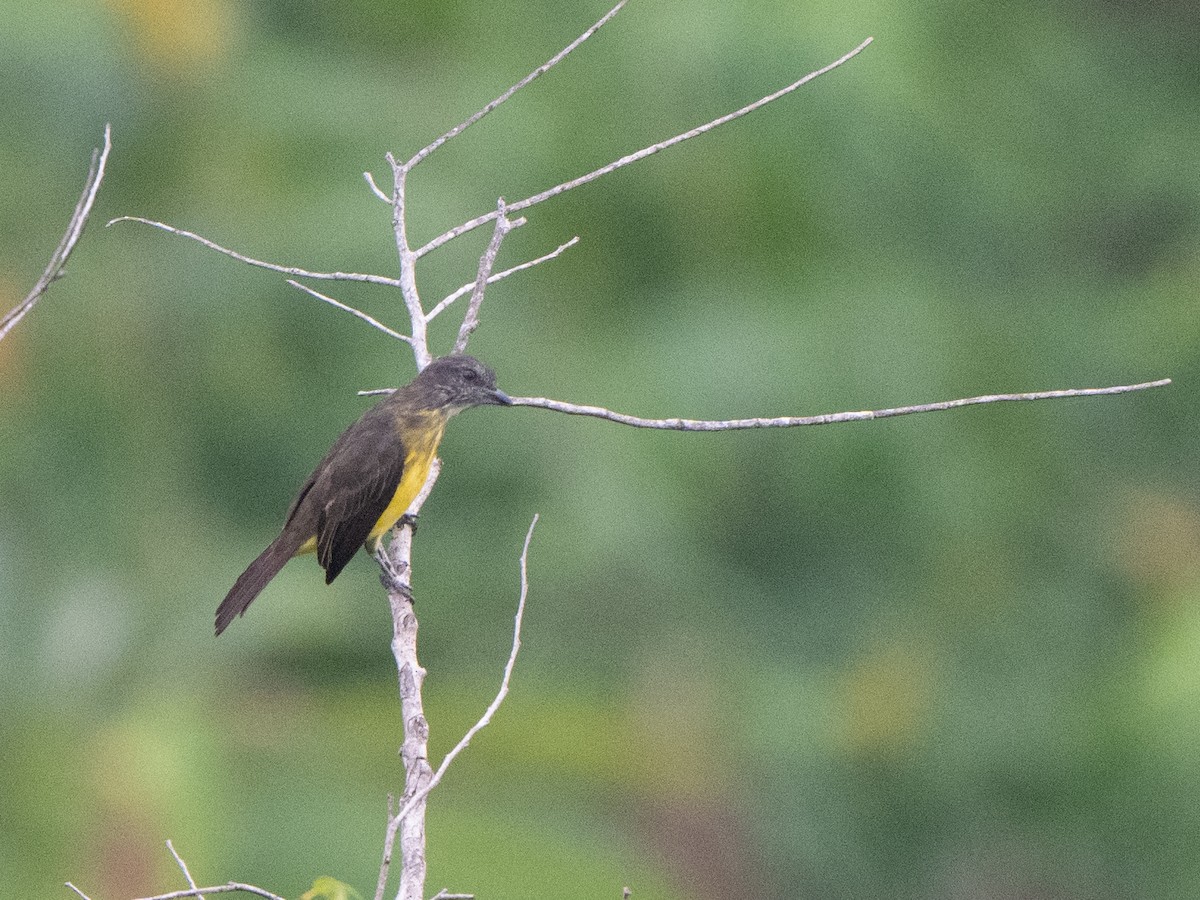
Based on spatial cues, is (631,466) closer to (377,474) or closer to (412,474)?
(412,474)

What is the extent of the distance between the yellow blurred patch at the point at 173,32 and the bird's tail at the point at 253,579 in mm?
4262

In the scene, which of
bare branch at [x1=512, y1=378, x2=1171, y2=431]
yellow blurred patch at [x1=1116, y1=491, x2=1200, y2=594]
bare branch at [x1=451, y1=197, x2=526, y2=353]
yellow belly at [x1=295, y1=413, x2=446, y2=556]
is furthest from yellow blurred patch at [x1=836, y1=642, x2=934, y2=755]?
bare branch at [x1=512, y1=378, x2=1171, y2=431]

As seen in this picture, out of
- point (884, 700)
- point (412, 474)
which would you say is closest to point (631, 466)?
point (884, 700)

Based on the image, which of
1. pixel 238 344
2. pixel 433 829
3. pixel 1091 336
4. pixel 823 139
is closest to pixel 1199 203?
pixel 1091 336

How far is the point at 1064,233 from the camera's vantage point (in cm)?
1354

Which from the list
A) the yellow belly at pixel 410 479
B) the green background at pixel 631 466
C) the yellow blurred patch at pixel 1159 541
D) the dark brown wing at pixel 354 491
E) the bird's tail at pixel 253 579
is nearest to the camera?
the bird's tail at pixel 253 579

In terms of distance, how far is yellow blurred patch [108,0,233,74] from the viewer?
9578mm

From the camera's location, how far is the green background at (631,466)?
7.20 meters

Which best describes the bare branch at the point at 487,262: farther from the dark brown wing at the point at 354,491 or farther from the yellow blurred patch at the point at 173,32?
the yellow blurred patch at the point at 173,32

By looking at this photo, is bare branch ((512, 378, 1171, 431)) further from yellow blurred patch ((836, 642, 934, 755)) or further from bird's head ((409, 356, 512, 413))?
yellow blurred patch ((836, 642, 934, 755))

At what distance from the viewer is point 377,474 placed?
6.21 metres

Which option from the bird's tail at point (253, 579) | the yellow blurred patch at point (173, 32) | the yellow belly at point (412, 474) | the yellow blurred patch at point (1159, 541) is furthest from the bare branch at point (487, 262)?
the yellow blurred patch at point (1159, 541)

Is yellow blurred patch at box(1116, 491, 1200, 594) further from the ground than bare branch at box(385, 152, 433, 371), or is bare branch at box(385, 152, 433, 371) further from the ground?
yellow blurred patch at box(1116, 491, 1200, 594)

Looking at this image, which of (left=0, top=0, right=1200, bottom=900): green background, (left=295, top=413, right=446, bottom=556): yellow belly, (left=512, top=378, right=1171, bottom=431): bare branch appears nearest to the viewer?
(left=512, top=378, right=1171, bottom=431): bare branch
